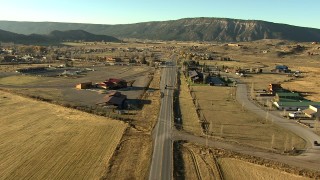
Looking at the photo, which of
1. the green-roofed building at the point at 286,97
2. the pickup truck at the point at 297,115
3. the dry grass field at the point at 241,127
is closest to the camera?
the dry grass field at the point at 241,127

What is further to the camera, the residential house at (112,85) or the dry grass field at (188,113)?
the residential house at (112,85)

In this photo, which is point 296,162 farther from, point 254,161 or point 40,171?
point 40,171

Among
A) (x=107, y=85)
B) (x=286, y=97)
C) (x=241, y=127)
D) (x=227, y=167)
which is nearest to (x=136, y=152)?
(x=227, y=167)

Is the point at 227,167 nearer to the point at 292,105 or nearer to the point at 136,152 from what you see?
the point at 136,152

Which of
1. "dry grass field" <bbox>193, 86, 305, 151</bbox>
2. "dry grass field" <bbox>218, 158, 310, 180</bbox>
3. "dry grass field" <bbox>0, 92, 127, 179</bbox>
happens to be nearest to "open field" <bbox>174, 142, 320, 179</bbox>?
"dry grass field" <bbox>218, 158, 310, 180</bbox>

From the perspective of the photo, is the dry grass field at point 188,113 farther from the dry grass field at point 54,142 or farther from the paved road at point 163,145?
the dry grass field at point 54,142

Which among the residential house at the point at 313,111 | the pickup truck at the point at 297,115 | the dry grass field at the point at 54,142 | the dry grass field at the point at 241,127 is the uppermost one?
the residential house at the point at 313,111

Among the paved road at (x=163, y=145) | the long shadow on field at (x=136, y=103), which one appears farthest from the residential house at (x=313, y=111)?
the long shadow on field at (x=136, y=103)
